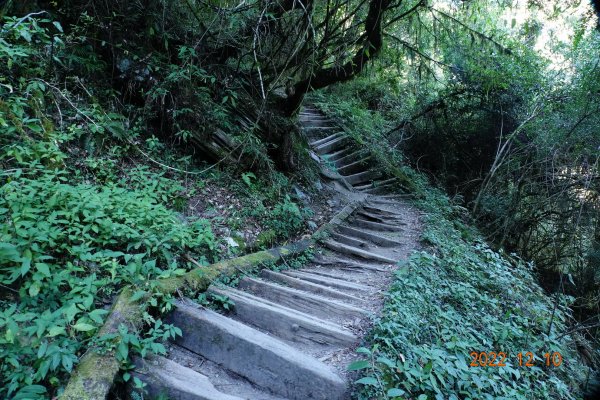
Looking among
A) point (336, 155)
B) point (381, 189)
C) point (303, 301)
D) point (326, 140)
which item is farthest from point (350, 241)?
point (326, 140)

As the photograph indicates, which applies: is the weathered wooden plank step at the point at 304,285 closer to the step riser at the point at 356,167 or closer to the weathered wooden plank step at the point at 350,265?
the weathered wooden plank step at the point at 350,265

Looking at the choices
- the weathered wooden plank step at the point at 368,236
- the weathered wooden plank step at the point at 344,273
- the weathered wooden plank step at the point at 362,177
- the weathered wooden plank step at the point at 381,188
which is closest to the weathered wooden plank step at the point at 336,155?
the weathered wooden plank step at the point at 362,177

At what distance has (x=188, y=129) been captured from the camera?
5758mm

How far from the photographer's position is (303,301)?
3867 mm

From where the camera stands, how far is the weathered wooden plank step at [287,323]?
126 inches

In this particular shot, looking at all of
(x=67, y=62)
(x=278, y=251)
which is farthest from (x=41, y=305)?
(x=67, y=62)

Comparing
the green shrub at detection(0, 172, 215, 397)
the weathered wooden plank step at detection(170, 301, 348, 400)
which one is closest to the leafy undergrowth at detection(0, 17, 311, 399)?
the green shrub at detection(0, 172, 215, 397)

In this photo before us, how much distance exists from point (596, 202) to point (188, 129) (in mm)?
8102

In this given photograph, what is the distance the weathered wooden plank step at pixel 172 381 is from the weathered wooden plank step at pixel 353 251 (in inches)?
145

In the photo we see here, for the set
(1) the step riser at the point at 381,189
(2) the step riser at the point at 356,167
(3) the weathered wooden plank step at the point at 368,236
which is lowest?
(3) the weathered wooden plank step at the point at 368,236

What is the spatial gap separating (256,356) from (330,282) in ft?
6.13

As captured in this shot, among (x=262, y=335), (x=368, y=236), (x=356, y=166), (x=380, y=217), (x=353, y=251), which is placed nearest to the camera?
(x=262, y=335)

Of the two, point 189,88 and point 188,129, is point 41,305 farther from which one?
point 189,88

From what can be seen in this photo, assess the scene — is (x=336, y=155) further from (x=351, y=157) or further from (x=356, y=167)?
(x=356, y=167)
